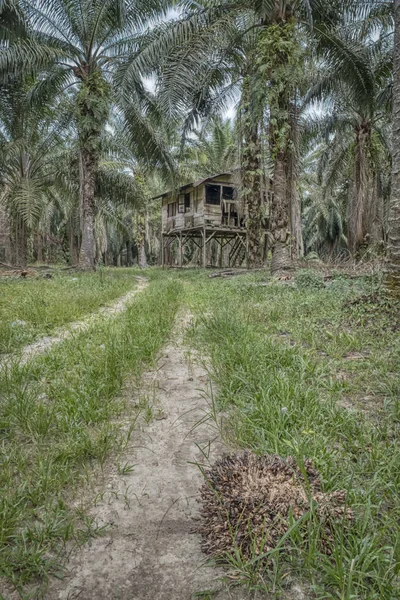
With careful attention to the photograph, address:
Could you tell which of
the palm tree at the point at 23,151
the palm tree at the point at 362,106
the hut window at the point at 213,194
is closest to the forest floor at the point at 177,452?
the palm tree at the point at 362,106

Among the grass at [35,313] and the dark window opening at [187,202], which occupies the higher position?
the dark window opening at [187,202]

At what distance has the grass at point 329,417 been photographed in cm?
102

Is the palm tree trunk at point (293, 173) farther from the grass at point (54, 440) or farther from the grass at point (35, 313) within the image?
the grass at point (54, 440)

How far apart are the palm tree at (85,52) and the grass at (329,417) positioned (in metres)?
9.21

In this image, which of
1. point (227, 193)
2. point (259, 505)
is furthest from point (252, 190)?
point (259, 505)

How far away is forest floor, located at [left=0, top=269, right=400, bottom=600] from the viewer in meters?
1.04

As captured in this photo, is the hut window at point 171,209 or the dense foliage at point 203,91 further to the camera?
the hut window at point 171,209

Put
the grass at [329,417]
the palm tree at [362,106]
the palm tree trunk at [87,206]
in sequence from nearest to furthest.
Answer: the grass at [329,417], the palm tree at [362,106], the palm tree trunk at [87,206]

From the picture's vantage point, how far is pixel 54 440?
175cm

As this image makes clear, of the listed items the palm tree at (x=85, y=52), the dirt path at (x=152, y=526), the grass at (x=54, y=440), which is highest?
the palm tree at (x=85, y=52)

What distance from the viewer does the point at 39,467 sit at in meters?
1.49

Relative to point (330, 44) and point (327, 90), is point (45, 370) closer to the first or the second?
point (330, 44)

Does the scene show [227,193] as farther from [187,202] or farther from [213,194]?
[187,202]

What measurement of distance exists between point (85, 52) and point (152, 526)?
46.2ft
